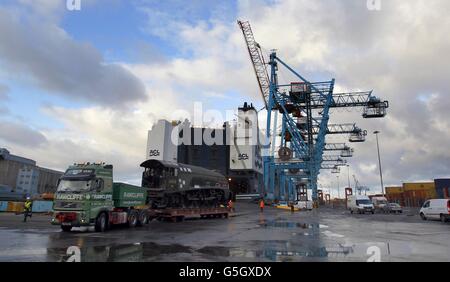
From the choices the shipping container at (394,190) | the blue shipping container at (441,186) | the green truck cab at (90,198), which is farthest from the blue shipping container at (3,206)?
the shipping container at (394,190)

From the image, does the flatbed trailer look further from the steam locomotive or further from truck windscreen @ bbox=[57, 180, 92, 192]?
truck windscreen @ bbox=[57, 180, 92, 192]

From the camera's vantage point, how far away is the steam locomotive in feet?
77.9

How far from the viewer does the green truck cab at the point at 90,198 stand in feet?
53.6

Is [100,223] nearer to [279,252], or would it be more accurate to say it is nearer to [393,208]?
[279,252]

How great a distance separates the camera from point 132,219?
19.8 metres

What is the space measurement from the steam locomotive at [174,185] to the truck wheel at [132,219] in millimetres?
3080

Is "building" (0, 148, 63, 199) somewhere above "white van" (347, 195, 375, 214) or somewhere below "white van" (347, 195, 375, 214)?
above

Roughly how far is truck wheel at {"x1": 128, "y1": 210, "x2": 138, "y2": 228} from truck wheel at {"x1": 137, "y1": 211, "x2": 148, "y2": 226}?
40 centimetres

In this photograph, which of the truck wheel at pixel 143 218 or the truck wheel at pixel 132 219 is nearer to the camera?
the truck wheel at pixel 132 219

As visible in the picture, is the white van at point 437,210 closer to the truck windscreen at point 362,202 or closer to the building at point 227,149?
the truck windscreen at point 362,202

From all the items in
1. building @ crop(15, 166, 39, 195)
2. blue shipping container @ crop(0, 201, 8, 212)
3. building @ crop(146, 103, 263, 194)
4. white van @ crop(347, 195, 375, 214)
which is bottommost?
blue shipping container @ crop(0, 201, 8, 212)

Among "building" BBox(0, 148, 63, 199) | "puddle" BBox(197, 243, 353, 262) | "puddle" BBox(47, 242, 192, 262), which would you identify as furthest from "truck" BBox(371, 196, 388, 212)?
"building" BBox(0, 148, 63, 199)
